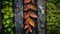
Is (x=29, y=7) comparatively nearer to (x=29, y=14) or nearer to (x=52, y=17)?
(x=29, y=14)

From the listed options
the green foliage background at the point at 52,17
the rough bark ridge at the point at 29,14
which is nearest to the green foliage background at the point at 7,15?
the rough bark ridge at the point at 29,14

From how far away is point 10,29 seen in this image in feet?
7.88

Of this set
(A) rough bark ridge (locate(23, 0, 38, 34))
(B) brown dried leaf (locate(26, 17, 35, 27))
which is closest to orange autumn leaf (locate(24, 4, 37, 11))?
(A) rough bark ridge (locate(23, 0, 38, 34))

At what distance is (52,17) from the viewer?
96.4 inches

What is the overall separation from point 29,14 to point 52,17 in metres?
0.35

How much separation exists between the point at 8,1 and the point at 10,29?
41 cm

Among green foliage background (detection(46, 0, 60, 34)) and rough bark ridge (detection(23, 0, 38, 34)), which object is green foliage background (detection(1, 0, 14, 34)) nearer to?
rough bark ridge (detection(23, 0, 38, 34))

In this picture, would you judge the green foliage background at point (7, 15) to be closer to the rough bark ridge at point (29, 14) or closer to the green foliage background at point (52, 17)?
the rough bark ridge at point (29, 14)

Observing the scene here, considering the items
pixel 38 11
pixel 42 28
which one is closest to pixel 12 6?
A: pixel 38 11

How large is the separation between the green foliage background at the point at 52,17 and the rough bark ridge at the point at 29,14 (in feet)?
0.69

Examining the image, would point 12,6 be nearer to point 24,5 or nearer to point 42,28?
point 24,5

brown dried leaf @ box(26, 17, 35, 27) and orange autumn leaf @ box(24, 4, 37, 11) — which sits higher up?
orange autumn leaf @ box(24, 4, 37, 11)

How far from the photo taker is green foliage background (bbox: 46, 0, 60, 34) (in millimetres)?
2443

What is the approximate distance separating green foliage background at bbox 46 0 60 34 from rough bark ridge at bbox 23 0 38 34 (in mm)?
209
